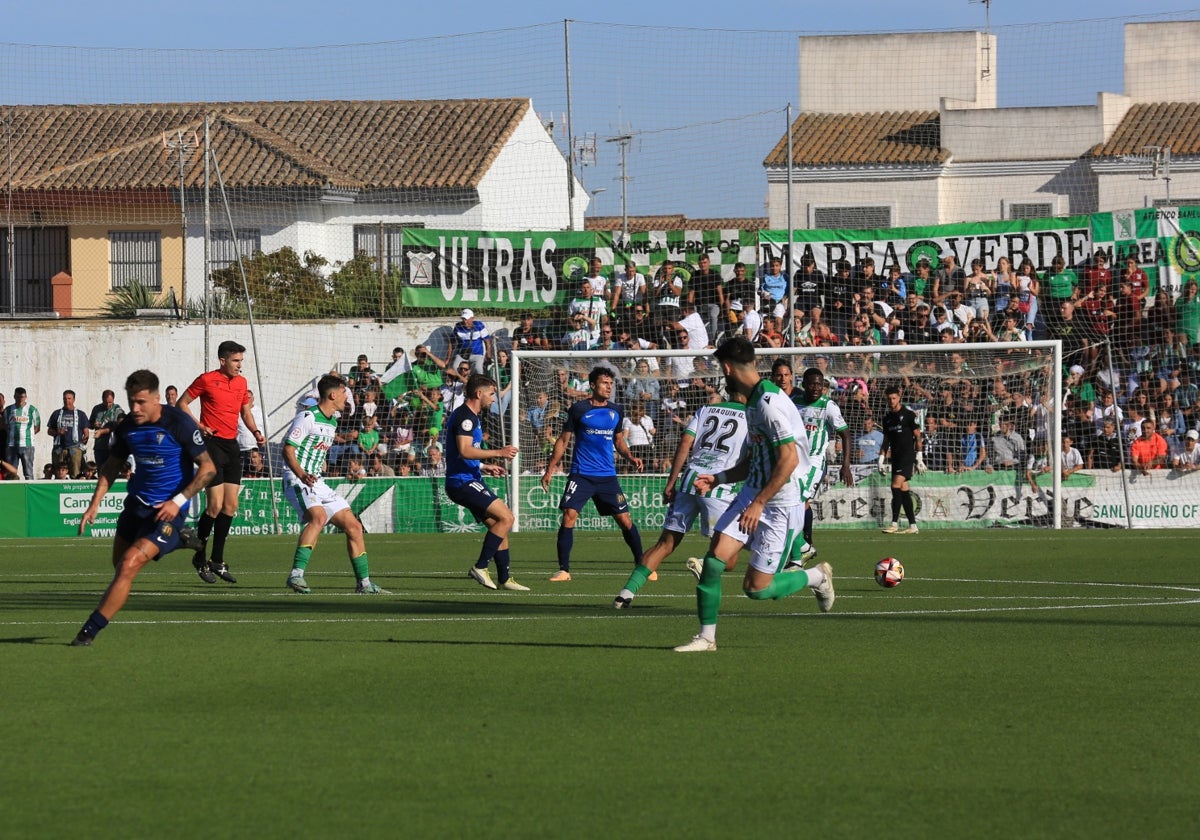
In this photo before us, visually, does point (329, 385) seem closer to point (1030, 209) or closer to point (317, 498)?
point (317, 498)

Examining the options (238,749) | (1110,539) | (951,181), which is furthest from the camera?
(951,181)

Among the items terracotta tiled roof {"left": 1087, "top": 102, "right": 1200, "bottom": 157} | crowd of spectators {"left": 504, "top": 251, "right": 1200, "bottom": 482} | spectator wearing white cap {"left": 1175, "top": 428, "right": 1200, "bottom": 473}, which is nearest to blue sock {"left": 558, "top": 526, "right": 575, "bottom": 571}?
crowd of spectators {"left": 504, "top": 251, "right": 1200, "bottom": 482}

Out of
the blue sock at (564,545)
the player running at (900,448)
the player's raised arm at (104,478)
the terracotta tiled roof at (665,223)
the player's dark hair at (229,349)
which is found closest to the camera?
the player's raised arm at (104,478)

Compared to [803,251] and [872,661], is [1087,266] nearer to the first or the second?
[803,251]

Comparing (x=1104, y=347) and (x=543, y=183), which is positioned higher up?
(x=543, y=183)

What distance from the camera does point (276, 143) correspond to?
4453cm

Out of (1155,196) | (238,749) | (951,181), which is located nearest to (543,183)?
(951,181)

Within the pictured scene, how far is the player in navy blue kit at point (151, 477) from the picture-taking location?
10.4 m

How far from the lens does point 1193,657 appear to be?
32.7ft

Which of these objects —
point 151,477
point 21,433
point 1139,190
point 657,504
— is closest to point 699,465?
point 151,477

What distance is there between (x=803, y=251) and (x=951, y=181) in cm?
1256

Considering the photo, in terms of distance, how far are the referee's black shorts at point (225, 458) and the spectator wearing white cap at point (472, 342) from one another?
1127cm

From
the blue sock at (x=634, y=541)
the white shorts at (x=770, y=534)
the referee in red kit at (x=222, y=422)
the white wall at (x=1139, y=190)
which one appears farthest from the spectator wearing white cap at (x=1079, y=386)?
the white shorts at (x=770, y=534)

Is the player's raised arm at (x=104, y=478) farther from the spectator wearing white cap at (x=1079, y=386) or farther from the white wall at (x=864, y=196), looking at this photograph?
the white wall at (x=864, y=196)
